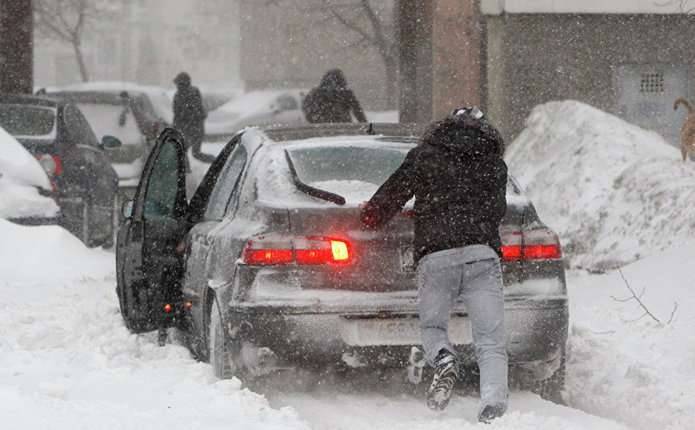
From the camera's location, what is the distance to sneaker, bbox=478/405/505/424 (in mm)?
6859

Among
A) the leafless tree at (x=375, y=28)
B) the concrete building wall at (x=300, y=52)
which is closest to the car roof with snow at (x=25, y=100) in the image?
the leafless tree at (x=375, y=28)

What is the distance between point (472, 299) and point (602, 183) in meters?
7.85

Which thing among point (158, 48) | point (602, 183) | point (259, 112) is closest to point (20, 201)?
point (602, 183)

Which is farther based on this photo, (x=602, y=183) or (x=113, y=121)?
(x=113, y=121)

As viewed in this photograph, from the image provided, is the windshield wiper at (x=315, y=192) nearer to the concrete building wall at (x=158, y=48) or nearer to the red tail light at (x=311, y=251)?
the red tail light at (x=311, y=251)

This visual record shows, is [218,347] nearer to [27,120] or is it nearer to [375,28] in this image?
[27,120]

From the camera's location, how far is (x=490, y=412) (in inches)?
270

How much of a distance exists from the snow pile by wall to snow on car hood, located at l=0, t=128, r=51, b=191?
4858mm

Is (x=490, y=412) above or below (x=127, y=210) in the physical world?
below

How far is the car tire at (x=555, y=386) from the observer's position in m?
7.80

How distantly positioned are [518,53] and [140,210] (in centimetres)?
1044

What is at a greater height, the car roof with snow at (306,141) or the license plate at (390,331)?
the car roof with snow at (306,141)

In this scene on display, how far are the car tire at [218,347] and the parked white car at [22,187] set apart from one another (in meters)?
6.97

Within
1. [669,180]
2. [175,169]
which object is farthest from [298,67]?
[175,169]
